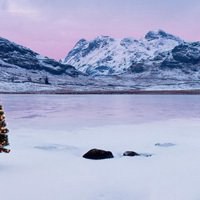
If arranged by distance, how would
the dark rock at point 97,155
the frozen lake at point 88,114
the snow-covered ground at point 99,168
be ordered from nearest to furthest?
the snow-covered ground at point 99,168
the dark rock at point 97,155
the frozen lake at point 88,114

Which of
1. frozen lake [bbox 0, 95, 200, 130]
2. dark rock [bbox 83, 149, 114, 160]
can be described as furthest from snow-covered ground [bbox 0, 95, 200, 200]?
frozen lake [bbox 0, 95, 200, 130]

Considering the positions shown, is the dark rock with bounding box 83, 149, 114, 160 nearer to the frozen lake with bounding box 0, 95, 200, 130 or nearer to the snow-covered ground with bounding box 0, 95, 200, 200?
the snow-covered ground with bounding box 0, 95, 200, 200

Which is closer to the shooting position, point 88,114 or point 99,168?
point 99,168

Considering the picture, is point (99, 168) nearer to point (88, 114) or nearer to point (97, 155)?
point (97, 155)

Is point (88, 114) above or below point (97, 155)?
below

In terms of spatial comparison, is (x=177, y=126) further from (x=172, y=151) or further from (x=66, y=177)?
(x=66, y=177)

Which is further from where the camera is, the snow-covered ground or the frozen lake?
the frozen lake

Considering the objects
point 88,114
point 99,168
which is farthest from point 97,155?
point 88,114

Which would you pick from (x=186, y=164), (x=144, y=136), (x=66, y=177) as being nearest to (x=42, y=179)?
→ (x=66, y=177)

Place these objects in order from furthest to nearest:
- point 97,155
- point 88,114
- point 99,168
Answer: point 88,114 → point 97,155 → point 99,168

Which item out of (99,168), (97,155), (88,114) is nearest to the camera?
(99,168)

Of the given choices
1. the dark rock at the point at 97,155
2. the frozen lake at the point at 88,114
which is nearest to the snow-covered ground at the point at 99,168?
the dark rock at the point at 97,155

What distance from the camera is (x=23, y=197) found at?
12570mm

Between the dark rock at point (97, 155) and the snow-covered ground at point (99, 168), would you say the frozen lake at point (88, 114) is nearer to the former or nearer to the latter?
the snow-covered ground at point (99, 168)
